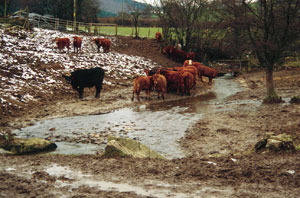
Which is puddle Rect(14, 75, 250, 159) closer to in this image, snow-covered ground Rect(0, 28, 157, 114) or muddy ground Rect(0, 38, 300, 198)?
muddy ground Rect(0, 38, 300, 198)

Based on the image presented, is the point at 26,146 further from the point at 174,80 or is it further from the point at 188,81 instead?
the point at 188,81

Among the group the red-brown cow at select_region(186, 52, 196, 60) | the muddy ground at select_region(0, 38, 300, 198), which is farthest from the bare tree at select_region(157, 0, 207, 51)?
the muddy ground at select_region(0, 38, 300, 198)

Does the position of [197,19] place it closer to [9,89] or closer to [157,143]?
[9,89]

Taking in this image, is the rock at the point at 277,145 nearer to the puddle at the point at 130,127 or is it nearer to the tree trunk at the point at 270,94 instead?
the puddle at the point at 130,127

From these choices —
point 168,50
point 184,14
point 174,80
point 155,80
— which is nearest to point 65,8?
point 184,14

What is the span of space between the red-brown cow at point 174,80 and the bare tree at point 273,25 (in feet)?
16.2

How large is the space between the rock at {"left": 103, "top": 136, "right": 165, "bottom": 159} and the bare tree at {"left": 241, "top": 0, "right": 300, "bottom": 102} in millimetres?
8704

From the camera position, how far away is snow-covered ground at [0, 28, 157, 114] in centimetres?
1759

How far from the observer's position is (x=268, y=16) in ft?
56.0

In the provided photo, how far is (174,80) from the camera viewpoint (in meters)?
21.0

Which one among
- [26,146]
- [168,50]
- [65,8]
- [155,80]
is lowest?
[26,146]

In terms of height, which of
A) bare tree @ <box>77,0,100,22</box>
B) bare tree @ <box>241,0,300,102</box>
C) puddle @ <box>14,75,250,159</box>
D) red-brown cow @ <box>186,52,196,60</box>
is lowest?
puddle @ <box>14,75,250,159</box>

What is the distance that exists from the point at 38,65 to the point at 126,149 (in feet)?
47.0

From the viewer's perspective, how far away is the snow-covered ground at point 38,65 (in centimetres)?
1759
